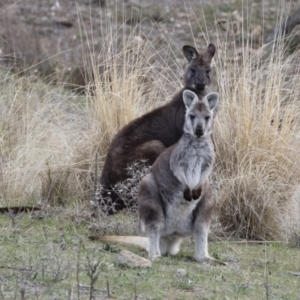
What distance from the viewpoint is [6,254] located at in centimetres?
579

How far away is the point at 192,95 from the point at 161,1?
397 inches

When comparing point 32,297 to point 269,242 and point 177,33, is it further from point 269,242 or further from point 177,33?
point 177,33

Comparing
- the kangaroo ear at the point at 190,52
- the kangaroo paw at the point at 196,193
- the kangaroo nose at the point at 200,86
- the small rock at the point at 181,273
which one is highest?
the kangaroo ear at the point at 190,52

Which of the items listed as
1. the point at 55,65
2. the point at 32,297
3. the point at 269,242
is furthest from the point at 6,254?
the point at 55,65

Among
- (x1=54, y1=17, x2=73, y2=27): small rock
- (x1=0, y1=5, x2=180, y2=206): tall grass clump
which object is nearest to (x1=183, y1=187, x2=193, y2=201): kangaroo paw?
(x1=0, y1=5, x2=180, y2=206): tall grass clump

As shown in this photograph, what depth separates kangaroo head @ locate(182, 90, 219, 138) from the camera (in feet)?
20.9

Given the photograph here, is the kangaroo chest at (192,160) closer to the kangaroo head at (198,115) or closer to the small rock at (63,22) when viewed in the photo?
the kangaroo head at (198,115)

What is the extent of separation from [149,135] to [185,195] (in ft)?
6.75

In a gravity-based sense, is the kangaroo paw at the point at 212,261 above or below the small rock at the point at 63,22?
below

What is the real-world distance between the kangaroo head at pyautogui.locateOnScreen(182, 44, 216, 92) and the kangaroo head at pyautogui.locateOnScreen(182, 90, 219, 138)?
67.8 inches

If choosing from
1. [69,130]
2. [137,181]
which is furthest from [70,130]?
[137,181]

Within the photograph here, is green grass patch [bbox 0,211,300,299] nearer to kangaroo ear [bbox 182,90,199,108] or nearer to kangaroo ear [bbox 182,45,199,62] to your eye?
kangaroo ear [bbox 182,90,199,108]

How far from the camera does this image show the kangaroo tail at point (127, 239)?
6586 mm


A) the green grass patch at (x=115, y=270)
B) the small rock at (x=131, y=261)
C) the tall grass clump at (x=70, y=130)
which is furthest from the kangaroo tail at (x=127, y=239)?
the tall grass clump at (x=70, y=130)
